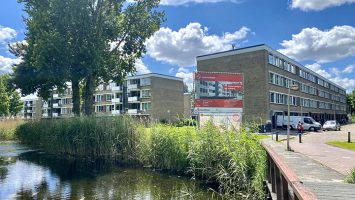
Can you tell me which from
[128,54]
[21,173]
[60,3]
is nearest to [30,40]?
[60,3]

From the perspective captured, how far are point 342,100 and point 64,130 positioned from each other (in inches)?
4413

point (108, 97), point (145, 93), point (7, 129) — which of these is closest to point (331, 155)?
point (7, 129)

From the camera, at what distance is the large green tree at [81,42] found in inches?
1001

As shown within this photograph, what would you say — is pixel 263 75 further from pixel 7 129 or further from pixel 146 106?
pixel 7 129

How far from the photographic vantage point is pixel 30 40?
2834cm

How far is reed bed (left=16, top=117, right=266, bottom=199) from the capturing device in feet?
33.4

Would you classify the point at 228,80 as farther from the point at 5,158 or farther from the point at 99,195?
the point at 99,195

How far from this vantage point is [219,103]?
27.6m

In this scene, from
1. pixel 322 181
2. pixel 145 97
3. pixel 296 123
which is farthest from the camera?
pixel 145 97

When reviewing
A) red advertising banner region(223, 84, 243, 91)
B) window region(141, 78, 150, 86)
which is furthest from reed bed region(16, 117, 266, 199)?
window region(141, 78, 150, 86)

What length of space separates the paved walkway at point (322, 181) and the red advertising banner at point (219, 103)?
13.3 metres

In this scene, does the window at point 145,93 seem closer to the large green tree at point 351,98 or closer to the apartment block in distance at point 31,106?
the apartment block in distance at point 31,106

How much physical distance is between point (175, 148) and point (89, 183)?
3.75 metres

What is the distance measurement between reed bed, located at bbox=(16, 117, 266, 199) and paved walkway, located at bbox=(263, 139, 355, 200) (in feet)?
4.80
